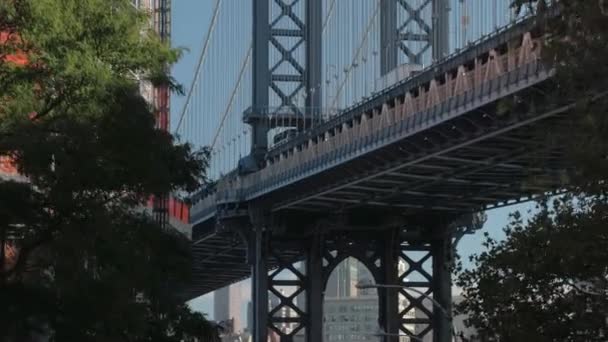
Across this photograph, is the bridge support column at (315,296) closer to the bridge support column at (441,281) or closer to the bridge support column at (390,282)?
the bridge support column at (390,282)

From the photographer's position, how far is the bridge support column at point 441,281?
98.6 m

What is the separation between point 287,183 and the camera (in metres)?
82.4

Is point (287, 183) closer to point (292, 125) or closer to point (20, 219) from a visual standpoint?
point (292, 125)

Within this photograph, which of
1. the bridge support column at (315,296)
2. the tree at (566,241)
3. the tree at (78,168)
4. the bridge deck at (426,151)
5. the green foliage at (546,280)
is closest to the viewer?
the tree at (566,241)

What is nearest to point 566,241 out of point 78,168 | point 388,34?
point 78,168

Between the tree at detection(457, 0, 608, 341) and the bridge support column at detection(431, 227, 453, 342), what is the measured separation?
61.0 meters

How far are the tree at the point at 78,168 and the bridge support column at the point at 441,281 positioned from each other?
6859 cm

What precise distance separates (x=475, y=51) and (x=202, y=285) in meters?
85.7

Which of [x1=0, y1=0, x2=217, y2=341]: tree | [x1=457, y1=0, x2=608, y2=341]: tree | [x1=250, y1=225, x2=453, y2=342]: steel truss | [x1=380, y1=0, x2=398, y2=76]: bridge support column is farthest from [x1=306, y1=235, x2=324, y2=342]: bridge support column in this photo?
[x1=0, y1=0, x2=217, y2=341]: tree

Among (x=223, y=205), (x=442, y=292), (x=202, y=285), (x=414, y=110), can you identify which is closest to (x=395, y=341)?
(x=442, y=292)

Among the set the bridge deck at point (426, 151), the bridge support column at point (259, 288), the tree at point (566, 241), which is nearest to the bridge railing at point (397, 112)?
the bridge deck at point (426, 151)

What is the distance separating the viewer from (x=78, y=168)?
27672 millimetres

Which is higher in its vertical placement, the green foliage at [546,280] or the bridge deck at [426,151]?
the bridge deck at [426,151]

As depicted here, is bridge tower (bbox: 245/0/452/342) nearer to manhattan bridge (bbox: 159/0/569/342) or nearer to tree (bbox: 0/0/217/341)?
manhattan bridge (bbox: 159/0/569/342)
